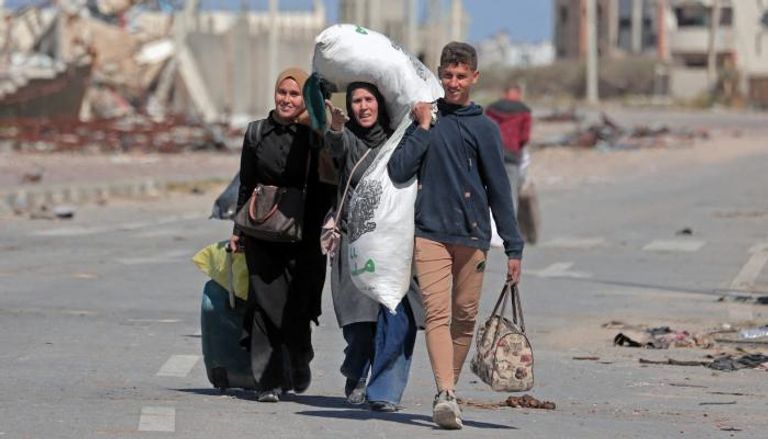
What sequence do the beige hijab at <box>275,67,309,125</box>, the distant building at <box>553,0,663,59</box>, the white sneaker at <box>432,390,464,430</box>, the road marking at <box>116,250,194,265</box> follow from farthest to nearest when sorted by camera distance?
the distant building at <box>553,0,663,59</box> < the road marking at <box>116,250,194,265</box> < the beige hijab at <box>275,67,309,125</box> < the white sneaker at <box>432,390,464,430</box>

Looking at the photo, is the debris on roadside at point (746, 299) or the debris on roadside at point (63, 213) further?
the debris on roadside at point (63, 213)

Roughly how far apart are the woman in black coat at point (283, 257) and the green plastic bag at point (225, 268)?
0.68ft

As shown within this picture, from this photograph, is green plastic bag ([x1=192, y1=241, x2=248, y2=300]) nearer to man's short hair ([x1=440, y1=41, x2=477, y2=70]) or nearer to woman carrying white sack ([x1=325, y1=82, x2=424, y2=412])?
woman carrying white sack ([x1=325, y1=82, x2=424, y2=412])

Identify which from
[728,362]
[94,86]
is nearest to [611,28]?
[94,86]

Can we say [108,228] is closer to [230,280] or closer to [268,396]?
[230,280]

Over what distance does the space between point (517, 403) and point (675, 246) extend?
1277cm

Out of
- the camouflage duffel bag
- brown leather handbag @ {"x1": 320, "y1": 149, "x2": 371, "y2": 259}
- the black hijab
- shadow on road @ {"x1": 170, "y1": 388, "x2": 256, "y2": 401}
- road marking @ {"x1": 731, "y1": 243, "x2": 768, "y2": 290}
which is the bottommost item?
road marking @ {"x1": 731, "y1": 243, "x2": 768, "y2": 290}

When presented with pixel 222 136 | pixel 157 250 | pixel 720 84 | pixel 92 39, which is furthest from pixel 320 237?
pixel 720 84

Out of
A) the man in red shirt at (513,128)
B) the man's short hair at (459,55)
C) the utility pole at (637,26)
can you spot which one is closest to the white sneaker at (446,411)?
the man's short hair at (459,55)

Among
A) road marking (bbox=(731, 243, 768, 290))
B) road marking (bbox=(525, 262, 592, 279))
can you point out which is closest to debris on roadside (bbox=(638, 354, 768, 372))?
road marking (bbox=(731, 243, 768, 290))

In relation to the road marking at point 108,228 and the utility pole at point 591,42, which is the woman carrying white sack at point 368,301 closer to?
the road marking at point 108,228

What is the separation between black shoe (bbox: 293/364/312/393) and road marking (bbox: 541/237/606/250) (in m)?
12.5

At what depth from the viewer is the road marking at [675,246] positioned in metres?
22.4

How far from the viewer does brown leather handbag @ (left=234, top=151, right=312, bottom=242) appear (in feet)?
32.1
